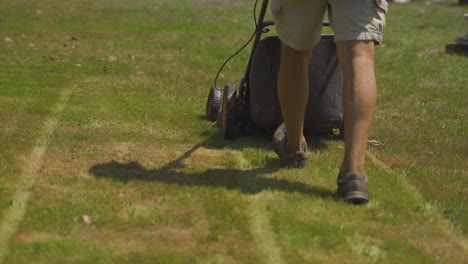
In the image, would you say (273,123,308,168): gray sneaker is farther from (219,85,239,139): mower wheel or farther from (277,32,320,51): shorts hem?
(219,85,239,139): mower wheel

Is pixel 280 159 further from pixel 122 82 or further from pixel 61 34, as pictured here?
pixel 61 34

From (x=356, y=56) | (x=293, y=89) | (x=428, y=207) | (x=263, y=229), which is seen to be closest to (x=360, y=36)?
(x=356, y=56)

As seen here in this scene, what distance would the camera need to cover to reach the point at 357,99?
15.1 ft

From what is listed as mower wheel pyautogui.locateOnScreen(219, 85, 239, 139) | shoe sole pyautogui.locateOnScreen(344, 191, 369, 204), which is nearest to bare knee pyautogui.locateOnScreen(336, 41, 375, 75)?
shoe sole pyautogui.locateOnScreen(344, 191, 369, 204)

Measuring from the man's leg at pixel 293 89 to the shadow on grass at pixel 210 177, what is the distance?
23cm

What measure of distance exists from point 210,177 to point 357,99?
98cm

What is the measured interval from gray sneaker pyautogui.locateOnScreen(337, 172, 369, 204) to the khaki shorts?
0.70 metres

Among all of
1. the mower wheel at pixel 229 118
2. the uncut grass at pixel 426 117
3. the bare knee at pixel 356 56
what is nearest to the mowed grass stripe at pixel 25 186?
the mower wheel at pixel 229 118

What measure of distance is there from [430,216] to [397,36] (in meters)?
11.0

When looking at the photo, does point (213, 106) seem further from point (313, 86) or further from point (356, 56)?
point (356, 56)

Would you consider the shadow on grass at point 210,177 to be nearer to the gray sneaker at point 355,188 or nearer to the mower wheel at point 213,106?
the gray sneaker at point 355,188

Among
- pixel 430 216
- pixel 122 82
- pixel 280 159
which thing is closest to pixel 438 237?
pixel 430 216

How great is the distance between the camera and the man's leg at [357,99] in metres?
4.58

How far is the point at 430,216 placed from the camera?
4.44 meters
